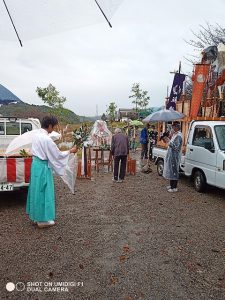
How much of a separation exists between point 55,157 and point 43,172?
12.0 inches

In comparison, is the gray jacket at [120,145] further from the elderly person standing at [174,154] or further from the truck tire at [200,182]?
the truck tire at [200,182]

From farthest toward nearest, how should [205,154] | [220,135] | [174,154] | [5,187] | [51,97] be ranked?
1. [51,97]
2. [174,154]
3. [205,154]
4. [220,135]
5. [5,187]

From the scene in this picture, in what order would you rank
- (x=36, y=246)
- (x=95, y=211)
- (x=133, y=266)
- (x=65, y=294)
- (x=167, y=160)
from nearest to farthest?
1. (x=65, y=294)
2. (x=133, y=266)
3. (x=36, y=246)
4. (x=95, y=211)
5. (x=167, y=160)

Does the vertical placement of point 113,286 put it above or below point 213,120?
below

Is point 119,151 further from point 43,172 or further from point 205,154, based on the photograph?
point 43,172

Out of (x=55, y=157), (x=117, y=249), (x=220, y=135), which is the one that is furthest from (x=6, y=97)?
Result: (x=117, y=249)

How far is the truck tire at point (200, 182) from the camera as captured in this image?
291 inches

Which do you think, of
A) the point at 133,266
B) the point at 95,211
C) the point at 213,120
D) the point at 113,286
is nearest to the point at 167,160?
the point at 213,120

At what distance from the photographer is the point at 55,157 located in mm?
4715

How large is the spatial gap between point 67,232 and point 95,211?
1.24 meters

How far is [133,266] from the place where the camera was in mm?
3605

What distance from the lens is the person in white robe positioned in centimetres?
461

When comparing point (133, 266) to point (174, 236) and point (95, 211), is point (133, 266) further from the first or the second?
point (95, 211)

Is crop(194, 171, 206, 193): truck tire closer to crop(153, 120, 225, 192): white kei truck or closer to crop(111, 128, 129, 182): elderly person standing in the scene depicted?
crop(153, 120, 225, 192): white kei truck
